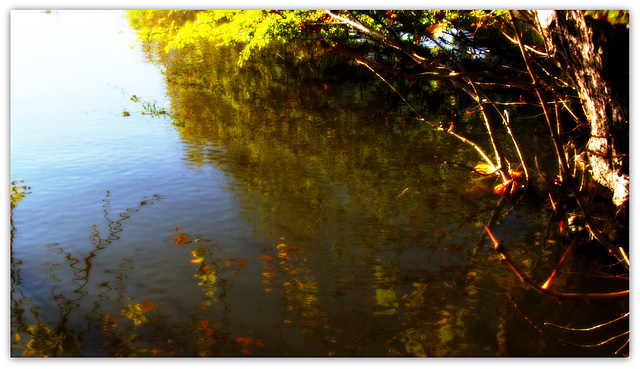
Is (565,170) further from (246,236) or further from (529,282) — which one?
(246,236)

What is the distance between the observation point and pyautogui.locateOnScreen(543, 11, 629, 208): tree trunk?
11.9 ft

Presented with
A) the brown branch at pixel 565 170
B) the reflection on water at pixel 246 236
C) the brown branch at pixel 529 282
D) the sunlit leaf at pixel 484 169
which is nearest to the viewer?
the brown branch at pixel 529 282

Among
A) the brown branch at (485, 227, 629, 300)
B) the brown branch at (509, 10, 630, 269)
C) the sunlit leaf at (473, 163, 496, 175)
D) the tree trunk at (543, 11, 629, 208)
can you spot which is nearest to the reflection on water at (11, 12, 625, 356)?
the sunlit leaf at (473, 163, 496, 175)

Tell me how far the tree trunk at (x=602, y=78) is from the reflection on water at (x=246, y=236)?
952mm

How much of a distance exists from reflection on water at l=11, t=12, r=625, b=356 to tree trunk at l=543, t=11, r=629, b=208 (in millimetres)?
952

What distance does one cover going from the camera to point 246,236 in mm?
4895

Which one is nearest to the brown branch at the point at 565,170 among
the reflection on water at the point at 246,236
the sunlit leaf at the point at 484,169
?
the reflection on water at the point at 246,236

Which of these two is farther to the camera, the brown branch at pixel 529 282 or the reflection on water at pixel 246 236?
the reflection on water at pixel 246 236

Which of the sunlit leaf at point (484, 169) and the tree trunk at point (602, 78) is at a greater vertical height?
the tree trunk at point (602, 78)

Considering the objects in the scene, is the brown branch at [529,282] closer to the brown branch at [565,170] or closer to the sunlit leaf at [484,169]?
the brown branch at [565,170]

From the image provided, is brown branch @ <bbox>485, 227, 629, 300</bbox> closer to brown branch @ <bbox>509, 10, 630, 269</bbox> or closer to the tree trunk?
brown branch @ <bbox>509, 10, 630, 269</bbox>

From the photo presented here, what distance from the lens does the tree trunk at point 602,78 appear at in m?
3.63

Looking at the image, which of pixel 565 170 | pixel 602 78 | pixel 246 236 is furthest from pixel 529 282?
pixel 246 236

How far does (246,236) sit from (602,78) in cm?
340
